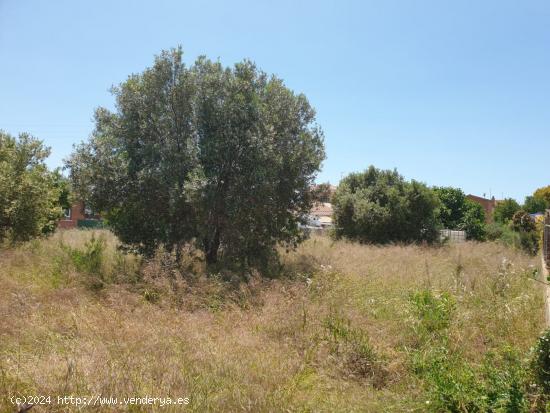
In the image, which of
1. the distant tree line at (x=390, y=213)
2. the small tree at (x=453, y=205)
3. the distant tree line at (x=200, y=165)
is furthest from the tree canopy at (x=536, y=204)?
the distant tree line at (x=200, y=165)

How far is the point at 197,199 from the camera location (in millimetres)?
8383

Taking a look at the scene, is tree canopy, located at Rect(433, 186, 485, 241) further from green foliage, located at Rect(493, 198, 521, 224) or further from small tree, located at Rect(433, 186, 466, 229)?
green foliage, located at Rect(493, 198, 521, 224)

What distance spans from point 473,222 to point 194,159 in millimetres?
23389

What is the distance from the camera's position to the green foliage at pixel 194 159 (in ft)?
29.4

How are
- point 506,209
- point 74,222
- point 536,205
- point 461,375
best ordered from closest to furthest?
point 461,375 → point 506,209 → point 74,222 → point 536,205

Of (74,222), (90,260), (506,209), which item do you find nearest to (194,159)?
(90,260)

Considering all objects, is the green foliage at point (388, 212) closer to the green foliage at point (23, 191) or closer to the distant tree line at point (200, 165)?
the distant tree line at point (200, 165)

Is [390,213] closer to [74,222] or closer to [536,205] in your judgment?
[74,222]

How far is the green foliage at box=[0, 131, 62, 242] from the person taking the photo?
10461 mm

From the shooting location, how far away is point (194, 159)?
29.3ft

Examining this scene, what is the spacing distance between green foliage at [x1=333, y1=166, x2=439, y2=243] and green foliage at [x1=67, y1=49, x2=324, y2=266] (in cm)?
831

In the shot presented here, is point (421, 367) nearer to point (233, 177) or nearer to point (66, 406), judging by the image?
point (66, 406)

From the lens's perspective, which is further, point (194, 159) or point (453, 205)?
point (453, 205)

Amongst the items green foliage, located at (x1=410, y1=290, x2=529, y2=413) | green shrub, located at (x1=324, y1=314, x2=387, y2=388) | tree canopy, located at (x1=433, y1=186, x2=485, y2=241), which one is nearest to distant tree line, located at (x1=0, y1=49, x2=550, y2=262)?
green shrub, located at (x1=324, y1=314, x2=387, y2=388)
